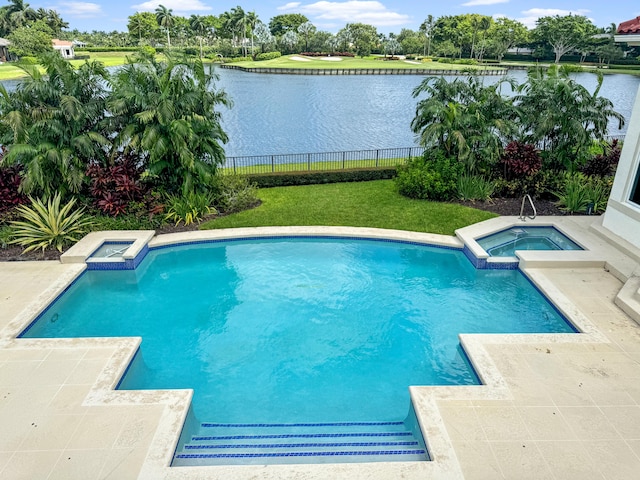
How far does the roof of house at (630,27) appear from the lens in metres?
9.81

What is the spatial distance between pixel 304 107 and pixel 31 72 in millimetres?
29248

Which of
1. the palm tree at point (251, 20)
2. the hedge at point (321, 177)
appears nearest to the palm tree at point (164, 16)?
the palm tree at point (251, 20)

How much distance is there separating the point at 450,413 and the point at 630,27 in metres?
9.79

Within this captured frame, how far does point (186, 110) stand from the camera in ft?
39.5

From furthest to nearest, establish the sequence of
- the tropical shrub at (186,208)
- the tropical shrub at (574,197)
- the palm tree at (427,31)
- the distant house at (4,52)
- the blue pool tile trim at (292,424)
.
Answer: the palm tree at (427,31)
the distant house at (4,52)
the tropical shrub at (574,197)
the tropical shrub at (186,208)
the blue pool tile trim at (292,424)

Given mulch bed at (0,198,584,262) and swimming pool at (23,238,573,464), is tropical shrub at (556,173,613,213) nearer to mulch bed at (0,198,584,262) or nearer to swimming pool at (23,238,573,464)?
mulch bed at (0,198,584,262)

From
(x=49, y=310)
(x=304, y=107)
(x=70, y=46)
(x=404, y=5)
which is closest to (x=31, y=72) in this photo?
(x=49, y=310)

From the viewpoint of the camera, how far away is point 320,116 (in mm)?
34781

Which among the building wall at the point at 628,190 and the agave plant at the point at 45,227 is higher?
the building wall at the point at 628,190

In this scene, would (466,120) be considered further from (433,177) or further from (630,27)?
(630,27)

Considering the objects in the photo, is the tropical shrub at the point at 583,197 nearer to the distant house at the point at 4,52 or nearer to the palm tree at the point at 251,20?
the distant house at the point at 4,52

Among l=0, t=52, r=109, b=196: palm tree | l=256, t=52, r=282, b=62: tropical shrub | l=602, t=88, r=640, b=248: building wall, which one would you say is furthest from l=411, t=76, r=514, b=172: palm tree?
l=256, t=52, r=282, b=62: tropical shrub

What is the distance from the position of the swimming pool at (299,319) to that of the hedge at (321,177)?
4.51m

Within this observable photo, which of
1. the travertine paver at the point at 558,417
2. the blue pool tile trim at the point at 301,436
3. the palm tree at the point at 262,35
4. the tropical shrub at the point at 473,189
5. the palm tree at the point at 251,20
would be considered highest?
the palm tree at the point at 251,20
